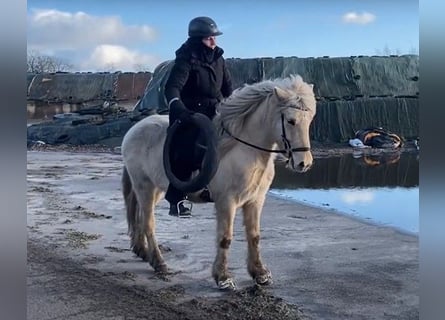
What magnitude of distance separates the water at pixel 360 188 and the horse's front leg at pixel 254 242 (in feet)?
3.19

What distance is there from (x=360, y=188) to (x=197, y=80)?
2.64 metres

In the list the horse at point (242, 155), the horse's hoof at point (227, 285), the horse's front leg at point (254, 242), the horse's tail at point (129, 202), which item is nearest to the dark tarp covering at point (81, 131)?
the horse at point (242, 155)

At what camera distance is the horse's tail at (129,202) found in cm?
446

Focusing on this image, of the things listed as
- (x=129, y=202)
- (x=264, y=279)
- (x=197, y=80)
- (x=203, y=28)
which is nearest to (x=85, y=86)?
(x=197, y=80)

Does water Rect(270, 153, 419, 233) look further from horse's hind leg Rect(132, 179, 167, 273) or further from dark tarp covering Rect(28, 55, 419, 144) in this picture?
horse's hind leg Rect(132, 179, 167, 273)

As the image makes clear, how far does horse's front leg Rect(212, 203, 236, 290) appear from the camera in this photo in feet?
12.4

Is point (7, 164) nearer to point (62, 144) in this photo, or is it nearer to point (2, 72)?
point (2, 72)

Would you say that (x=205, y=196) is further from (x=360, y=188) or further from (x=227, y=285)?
(x=360, y=188)

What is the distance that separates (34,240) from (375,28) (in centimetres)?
302

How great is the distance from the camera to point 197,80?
11.5ft

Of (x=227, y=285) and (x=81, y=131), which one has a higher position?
(x=81, y=131)

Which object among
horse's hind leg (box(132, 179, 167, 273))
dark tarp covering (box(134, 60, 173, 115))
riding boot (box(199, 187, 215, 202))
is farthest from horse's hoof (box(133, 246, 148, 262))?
dark tarp covering (box(134, 60, 173, 115))

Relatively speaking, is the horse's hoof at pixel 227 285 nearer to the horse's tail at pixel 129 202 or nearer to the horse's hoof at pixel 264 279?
the horse's hoof at pixel 264 279

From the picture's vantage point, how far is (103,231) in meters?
4.95
